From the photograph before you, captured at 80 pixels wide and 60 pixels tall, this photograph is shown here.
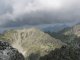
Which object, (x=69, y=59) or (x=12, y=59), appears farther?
(x=69, y=59)

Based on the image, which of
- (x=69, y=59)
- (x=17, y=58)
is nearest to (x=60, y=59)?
(x=69, y=59)

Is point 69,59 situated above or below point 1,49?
below

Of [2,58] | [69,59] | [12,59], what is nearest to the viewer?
[2,58]

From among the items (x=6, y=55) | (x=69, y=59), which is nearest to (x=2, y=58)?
(x=6, y=55)

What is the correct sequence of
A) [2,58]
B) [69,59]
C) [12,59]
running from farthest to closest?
[69,59], [12,59], [2,58]

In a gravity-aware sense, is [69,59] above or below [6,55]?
below

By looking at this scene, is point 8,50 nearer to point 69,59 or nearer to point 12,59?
point 12,59

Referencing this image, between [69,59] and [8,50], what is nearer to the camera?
[8,50]

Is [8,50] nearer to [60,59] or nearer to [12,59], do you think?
[12,59]
